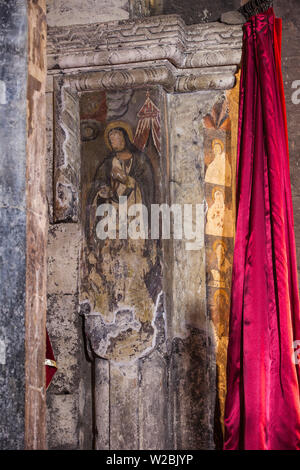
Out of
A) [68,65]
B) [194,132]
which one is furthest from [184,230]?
[68,65]

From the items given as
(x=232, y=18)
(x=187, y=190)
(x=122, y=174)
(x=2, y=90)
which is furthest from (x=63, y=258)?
(x=232, y=18)

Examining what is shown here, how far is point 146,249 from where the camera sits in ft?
11.1

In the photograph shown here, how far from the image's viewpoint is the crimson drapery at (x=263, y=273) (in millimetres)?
3088

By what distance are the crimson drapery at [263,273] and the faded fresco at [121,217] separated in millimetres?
453

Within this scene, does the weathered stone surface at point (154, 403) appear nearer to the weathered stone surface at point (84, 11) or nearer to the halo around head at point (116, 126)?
the halo around head at point (116, 126)

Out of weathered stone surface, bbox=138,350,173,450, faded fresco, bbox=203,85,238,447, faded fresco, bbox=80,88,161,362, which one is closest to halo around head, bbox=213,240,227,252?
faded fresco, bbox=203,85,238,447

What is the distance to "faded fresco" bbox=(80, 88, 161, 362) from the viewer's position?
11.0ft

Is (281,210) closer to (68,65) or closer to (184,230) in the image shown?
(184,230)

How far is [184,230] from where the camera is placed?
3535 mm

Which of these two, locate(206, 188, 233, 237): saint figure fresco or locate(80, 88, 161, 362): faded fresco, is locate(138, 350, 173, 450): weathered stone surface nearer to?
locate(80, 88, 161, 362): faded fresco

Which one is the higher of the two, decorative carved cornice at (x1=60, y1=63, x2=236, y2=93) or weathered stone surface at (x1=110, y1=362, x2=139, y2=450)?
decorative carved cornice at (x1=60, y1=63, x2=236, y2=93)

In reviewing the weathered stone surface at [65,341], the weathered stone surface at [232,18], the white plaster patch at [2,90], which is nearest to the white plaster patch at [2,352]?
the white plaster patch at [2,90]

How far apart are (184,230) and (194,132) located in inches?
21.8

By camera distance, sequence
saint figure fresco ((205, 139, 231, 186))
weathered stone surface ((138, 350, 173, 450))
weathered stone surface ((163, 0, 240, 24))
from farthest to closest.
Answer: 1. weathered stone surface ((163, 0, 240, 24))
2. saint figure fresco ((205, 139, 231, 186))
3. weathered stone surface ((138, 350, 173, 450))
